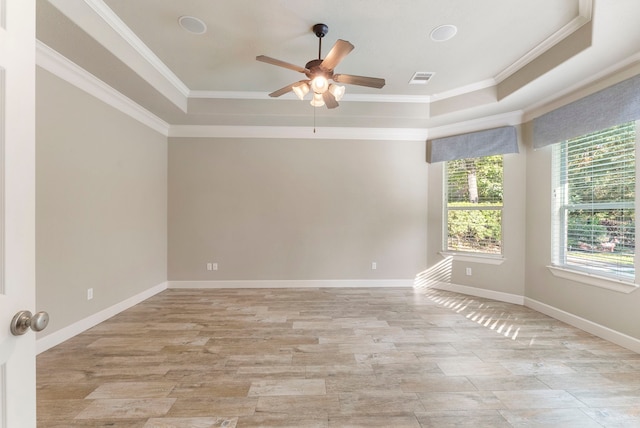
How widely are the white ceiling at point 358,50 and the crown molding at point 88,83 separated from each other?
0.07 m

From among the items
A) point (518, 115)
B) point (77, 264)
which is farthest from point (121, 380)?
point (518, 115)

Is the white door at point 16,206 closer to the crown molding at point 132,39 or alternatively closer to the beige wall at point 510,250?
the crown molding at point 132,39

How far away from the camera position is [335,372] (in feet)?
7.11

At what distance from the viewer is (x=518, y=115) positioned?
378 cm

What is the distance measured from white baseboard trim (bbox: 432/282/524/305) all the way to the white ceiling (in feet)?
7.96

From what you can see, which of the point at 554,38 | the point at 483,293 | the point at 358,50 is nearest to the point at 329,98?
the point at 358,50

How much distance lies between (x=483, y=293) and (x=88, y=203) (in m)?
5.06

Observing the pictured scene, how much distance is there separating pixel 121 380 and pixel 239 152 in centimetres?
329

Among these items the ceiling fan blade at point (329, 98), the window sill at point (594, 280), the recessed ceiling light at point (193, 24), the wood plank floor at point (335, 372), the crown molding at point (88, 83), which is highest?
the recessed ceiling light at point (193, 24)

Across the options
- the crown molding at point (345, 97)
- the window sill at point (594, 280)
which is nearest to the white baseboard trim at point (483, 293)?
the window sill at point (594, 280)

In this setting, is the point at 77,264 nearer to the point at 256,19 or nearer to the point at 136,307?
the point at 136,307

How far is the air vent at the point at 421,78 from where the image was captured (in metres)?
3.30

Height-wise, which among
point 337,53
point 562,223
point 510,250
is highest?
point 337,53

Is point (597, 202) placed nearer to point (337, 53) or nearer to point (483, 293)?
point (483, 293)
